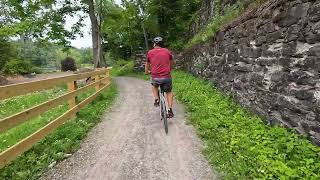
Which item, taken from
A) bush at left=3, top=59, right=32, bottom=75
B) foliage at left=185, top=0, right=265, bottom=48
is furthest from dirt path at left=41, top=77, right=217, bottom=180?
bush at left=3, top=59, right=32, bottom=75

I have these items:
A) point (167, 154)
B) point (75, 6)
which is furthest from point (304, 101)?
point (75, 6)

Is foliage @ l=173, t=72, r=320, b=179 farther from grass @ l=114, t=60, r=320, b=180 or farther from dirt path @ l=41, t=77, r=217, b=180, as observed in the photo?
dirt path @ l=41, t=77, r=217, b=180

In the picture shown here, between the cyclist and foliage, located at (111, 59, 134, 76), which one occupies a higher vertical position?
the cyclist

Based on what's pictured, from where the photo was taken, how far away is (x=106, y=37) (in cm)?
4388

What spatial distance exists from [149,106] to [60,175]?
5.36 meters

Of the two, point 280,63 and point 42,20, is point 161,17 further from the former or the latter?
point 280,63

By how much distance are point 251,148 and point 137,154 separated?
1.95 m

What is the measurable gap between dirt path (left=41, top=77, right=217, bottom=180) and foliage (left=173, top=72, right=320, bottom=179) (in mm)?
282

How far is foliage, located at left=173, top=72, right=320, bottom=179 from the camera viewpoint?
13.4 ft

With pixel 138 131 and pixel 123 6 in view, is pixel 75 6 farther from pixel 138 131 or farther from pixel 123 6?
pixel 138 131

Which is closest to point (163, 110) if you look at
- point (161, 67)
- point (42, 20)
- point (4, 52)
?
point (161, 67)

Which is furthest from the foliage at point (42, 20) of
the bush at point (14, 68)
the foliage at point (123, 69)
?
the bush at point (14, 68)

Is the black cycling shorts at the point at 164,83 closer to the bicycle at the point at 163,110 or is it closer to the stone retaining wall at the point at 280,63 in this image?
the bicycle at the point at 163,110

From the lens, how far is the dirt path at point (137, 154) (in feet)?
15.0
